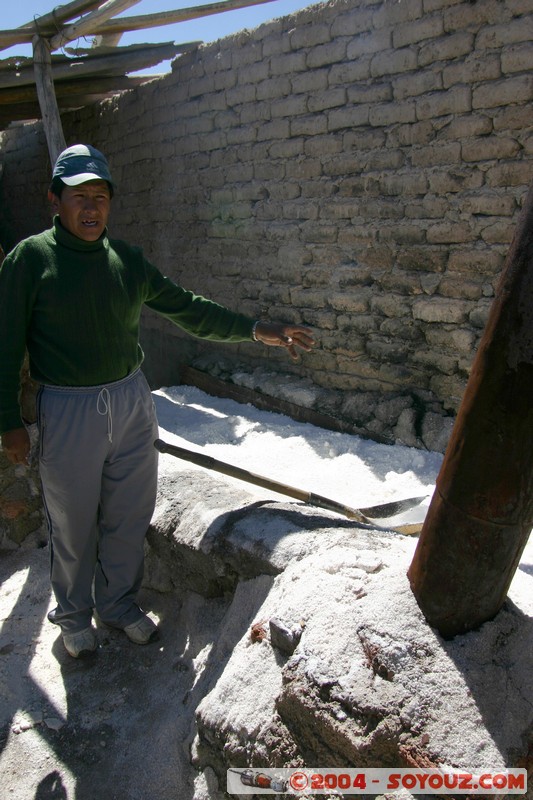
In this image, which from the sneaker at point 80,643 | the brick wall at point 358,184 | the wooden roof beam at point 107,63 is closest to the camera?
the sneaker at point 80,643

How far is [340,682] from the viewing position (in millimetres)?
1558

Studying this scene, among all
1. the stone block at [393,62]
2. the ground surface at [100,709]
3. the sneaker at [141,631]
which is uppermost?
the stone block at [393,62]

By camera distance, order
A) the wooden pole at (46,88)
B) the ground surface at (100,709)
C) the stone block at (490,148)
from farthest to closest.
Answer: the wooden pole at (46,88)
the stone block at (490,148)
the ground surface at (100,709)

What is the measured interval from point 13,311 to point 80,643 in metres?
1.24

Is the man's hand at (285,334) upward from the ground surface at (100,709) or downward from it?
upward

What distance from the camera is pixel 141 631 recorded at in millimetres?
2500

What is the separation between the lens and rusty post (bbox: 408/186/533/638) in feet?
4.45

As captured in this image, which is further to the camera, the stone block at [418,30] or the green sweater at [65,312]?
the stone block at [418,30]

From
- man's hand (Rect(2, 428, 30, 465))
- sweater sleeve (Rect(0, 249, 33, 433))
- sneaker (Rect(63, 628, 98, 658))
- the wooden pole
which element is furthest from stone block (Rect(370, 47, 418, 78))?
sneaker (Rect(63, 628, 98, 658))

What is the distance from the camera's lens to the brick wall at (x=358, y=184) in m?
3.91

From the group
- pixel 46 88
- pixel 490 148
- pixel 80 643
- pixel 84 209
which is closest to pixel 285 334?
pixel 84 209

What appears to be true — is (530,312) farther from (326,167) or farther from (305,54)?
(305,54)

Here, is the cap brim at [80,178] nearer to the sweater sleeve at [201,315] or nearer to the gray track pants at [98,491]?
the sweater sleeve at [201,315]

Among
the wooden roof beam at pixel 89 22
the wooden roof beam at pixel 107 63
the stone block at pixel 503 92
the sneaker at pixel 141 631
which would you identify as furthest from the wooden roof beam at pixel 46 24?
the sneaker at pixel 141 631
